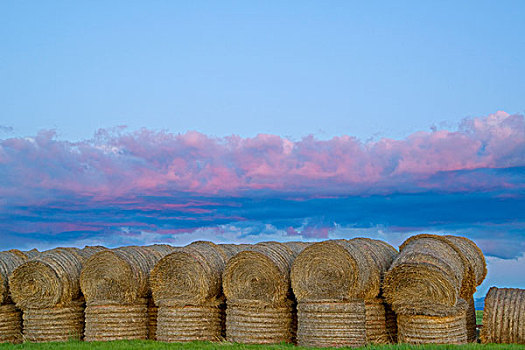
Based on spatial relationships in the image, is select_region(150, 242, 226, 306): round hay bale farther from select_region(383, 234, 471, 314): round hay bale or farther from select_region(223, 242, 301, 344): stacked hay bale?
select_region(383, 234, 471, 314): round hay bale

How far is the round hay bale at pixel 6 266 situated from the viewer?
591 inches

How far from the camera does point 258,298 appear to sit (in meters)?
13.0

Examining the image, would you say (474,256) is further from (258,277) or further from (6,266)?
(6,266)

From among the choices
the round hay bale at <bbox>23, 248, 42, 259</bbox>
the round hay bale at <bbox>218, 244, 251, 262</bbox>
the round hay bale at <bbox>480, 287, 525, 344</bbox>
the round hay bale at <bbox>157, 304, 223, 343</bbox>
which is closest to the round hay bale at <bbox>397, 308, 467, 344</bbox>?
the round hay bale at <bbox>480, 287, 525, 344</bbox>

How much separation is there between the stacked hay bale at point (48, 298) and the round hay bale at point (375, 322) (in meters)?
6.58

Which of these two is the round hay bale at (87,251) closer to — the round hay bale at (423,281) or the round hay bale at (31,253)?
the round hay bale at (31,253)

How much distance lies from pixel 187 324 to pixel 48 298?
3439 mm

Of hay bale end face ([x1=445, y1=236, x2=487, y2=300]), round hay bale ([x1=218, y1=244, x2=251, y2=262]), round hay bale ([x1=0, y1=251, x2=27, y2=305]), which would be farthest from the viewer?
round hay bale ([x1=0, y1=251, x2=27, y2=305])

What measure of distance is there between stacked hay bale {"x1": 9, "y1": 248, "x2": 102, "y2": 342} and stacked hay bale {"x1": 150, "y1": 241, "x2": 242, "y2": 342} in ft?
7.19

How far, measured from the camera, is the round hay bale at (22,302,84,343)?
1423 centimetres

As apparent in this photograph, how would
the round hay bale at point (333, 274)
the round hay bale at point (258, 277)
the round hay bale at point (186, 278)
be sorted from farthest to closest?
1. the round hay bale at point (186, 278)
2. the round hay bale at point (258, 277)
3. the round hay bale at point (333, 274)

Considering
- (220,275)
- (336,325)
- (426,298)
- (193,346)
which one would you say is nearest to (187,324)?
(193,346)

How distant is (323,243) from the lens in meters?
12.6

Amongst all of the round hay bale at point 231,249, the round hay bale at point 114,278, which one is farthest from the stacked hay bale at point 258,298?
the round hay bale at point 114,278
